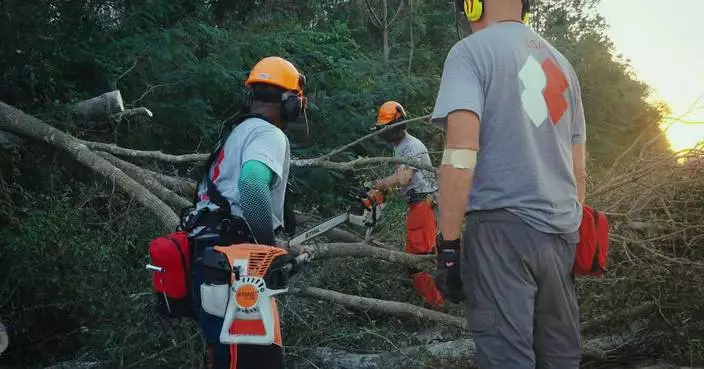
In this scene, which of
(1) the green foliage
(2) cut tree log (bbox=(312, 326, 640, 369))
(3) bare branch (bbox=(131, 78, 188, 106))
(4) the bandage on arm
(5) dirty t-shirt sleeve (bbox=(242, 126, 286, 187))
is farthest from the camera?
(3) bare branch (bbox=(131, 78, 188, 106))

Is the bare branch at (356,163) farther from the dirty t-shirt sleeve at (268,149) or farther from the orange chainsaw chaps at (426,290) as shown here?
the dirty t-shirt sleeve at (268,149)

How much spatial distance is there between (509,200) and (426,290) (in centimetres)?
357

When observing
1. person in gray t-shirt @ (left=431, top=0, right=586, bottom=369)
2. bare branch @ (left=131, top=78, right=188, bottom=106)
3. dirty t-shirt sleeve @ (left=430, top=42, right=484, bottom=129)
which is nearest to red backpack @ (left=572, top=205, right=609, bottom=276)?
person in gray t-shirt @ (left=431, top=0, right=586, bottom=369)

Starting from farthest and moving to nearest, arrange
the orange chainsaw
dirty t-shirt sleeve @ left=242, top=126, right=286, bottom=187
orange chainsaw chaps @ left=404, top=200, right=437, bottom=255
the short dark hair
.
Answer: orange chainsaw chaps @ left=404, top=200, right=437, bottom=255 < the short dark hair < dirty t-shirt sleeve @ left=242, top=126, right=286, bottom=187 < the orange chainsaw

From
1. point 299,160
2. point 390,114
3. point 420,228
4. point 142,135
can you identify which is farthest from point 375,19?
point 299,160

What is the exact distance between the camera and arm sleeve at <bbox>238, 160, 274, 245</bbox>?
279 centimetres

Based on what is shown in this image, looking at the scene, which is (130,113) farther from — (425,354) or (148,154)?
(425,354)

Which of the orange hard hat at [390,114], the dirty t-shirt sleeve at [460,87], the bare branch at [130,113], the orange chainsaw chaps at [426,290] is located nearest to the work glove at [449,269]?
the dirty t-shirt sleeve at [460,87]

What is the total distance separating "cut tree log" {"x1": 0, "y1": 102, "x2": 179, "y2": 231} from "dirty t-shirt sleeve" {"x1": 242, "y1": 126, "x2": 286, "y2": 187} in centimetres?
184

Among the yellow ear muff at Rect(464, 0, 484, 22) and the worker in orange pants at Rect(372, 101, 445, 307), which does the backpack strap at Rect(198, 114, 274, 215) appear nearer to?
the yellow ear muff at Rect(464, 0, 484, 22)

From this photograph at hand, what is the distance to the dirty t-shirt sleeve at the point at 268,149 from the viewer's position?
2.86 m

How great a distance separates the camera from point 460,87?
2.28 m

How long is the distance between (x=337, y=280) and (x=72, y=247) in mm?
2049

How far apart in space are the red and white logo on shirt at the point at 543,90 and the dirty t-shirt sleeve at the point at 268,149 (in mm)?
1117
